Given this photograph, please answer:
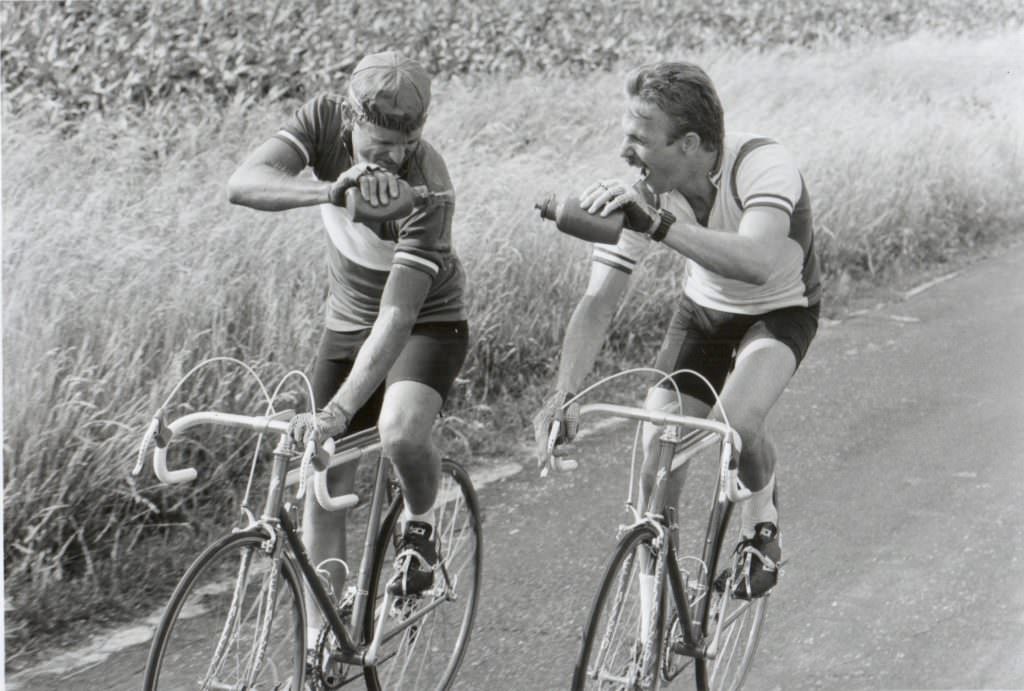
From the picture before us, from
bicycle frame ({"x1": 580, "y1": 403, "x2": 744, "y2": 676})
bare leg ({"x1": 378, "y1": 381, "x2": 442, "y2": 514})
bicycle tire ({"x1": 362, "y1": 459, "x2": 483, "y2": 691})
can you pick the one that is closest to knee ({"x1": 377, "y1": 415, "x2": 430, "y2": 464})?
bare leg ({"x1": 378, "y1": 381, "x2": 442, "y2": 514})

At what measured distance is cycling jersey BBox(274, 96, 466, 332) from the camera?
3.14 meters

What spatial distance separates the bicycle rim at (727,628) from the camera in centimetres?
349

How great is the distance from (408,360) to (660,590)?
2.85 feet

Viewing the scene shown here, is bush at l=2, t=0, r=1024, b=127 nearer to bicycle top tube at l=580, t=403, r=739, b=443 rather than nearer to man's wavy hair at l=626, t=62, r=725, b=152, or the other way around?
man's wavy hair at l=626, t=62, r=725, b=152

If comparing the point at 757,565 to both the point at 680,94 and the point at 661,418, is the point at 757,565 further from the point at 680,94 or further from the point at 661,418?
the point at 680,94

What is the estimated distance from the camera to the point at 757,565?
143 inches

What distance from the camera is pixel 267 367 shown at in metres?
5.26

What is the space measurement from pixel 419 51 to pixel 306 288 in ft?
12.0

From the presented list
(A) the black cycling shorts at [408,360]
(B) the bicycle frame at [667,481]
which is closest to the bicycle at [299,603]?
(A) the black cycling shorts at [408,360]

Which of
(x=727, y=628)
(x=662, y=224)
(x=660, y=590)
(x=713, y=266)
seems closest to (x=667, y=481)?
(x=660, y=590)

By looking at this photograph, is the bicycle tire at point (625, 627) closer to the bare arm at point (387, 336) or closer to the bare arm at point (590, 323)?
the bare arm at point (590, 323)

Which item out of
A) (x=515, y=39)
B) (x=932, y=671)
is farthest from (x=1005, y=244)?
(x=515, y=39)

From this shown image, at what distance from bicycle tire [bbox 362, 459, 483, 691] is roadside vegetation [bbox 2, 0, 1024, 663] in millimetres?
905

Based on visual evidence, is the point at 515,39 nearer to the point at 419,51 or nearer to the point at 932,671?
the point at 419,51
